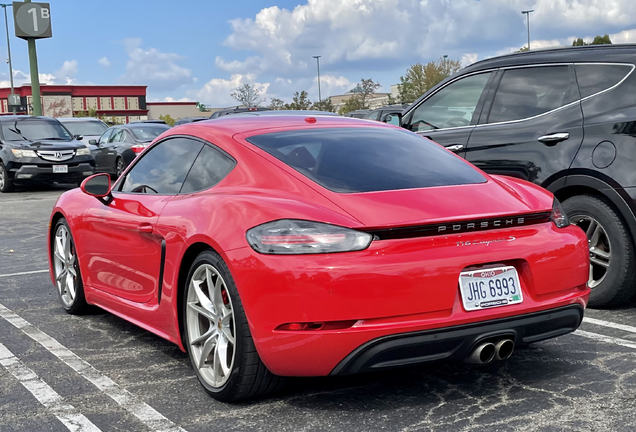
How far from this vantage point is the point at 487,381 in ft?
13.8

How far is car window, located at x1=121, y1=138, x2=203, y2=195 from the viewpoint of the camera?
4621 millimetres

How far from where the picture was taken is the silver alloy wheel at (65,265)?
234 inches

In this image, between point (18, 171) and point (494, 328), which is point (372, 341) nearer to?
point (494, 328)

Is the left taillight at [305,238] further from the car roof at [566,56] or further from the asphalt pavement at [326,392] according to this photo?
the car roof at [566,56]

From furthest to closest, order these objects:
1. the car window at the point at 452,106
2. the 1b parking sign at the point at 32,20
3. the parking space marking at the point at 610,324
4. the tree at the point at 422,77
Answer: the tree at the point at 422,77
the 1b parking sign at the point at 32,20
the car window at the point at 452,106
the parking space marking at the point at 610,324

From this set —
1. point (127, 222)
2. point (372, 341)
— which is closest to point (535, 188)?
point (372, 341)

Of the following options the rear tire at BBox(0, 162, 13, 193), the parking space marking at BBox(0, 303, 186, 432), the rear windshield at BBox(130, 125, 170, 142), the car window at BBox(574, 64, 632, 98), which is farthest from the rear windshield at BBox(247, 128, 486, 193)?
the rear windshield at BBox(130, 125, 170, 142)

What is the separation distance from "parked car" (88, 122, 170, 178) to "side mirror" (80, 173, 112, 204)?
49.9ft

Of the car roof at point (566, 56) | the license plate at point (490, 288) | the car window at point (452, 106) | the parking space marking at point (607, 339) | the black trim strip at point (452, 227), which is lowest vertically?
the parking space marking at point (607, 339)

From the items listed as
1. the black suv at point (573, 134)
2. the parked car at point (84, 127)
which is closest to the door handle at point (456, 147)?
the black suv at point (573, 134)

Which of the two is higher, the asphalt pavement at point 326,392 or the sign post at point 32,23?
the sign post at point 32,23

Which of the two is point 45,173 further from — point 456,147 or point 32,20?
point 456,147

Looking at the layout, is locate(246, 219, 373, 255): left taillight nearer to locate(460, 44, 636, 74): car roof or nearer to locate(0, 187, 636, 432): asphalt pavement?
locate(0, 187, 636, 432): asphalt pavement

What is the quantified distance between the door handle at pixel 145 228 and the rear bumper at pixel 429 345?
1503 mm
